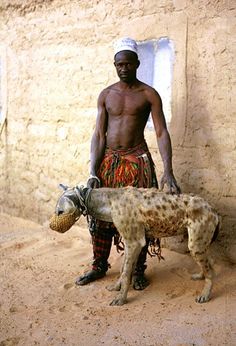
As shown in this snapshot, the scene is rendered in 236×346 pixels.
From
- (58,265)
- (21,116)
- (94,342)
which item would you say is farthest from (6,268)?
(21,116)

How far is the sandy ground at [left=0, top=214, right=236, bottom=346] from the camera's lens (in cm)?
304

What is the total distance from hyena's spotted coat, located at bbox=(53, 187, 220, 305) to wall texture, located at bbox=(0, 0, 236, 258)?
871mm


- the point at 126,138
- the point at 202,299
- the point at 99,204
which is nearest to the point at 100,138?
the point at 126,138

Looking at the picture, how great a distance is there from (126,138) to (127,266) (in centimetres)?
112

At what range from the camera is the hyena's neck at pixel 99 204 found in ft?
11.5

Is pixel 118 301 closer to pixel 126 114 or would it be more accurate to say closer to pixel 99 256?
pixel 99 256

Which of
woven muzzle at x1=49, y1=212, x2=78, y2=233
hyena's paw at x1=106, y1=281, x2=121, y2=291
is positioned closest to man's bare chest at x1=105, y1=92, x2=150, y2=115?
A: woven muzzle at x1=49, y1=212, x2=78, y2=233

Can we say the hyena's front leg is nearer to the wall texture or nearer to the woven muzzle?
the woven muzzle

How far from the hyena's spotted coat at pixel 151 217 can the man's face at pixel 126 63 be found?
Result: 3.19ft

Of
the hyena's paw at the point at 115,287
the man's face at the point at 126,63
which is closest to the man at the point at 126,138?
the man's face at the point at 126,63

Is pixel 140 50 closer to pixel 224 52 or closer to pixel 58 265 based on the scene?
pixel 224 52

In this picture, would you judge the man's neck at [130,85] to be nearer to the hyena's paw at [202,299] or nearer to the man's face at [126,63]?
the man's face at [126,63]

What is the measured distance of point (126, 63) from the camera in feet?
11.8

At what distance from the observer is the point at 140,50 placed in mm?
4629
